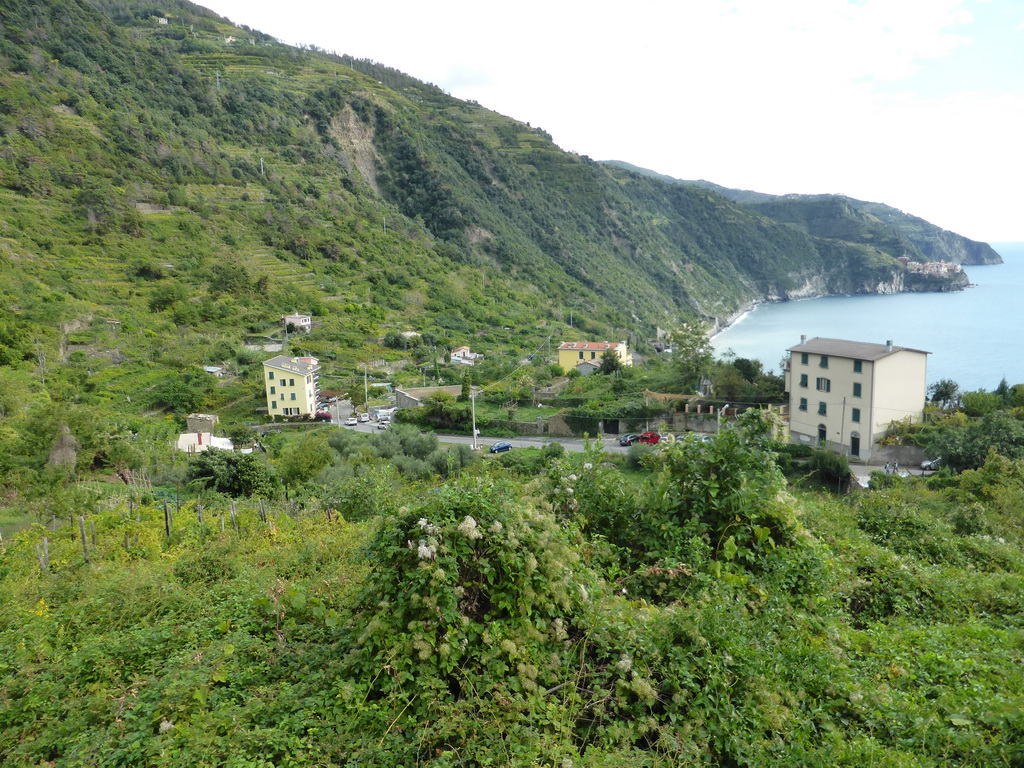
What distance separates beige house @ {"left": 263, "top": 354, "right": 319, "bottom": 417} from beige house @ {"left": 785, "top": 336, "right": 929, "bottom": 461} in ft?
95.5

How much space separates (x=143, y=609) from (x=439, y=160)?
368ft

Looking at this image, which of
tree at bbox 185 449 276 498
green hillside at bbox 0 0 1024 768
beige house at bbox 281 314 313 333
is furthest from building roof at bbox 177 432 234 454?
beige house at bbox 281 314 313 333

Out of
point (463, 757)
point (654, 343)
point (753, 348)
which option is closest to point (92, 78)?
point (654, 343)

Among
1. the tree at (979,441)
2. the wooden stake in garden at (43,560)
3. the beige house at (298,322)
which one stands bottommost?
the tree at (979,441)

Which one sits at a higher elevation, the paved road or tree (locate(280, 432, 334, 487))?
tree (locate(280, 432, 334, 487))

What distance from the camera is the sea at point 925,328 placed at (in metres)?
60.5

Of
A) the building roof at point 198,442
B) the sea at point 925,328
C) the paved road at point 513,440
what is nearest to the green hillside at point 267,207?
the sea at point 925,328

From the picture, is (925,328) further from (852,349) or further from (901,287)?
(901,287)

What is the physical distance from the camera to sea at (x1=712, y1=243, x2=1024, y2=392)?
6053cm

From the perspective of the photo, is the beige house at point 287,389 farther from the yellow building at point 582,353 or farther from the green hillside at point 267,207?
the yellow building at point 582,353

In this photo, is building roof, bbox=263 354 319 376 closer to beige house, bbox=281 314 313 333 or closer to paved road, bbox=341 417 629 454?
paved road, bbox=341 417 629 454

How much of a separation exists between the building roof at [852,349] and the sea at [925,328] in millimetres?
21328

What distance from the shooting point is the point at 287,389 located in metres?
37.6

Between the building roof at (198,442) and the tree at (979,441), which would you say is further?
the building roof at (198,442)
